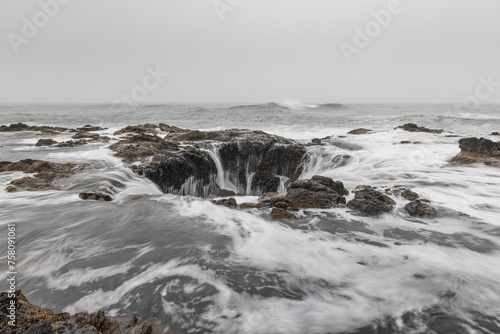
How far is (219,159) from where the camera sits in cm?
957

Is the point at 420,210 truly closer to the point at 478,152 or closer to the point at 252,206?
the point at 252,206

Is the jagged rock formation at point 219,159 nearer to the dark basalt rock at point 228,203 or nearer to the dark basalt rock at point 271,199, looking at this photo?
the dark basalt rock at point 228,203

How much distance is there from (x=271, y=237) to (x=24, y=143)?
12.0 m

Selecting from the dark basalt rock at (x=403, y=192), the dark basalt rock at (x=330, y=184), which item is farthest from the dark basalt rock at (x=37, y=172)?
the dark basalt rock at (x=403, y=192)

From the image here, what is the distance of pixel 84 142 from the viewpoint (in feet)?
34.8

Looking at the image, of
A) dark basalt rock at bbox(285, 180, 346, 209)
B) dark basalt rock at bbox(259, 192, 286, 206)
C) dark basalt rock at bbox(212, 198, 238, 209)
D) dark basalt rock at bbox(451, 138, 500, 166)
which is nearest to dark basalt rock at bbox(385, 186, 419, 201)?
dark basalt rock at bbox(285, 180, 346, 209)

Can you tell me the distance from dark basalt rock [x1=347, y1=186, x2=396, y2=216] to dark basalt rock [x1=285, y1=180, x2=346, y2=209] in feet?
0.96

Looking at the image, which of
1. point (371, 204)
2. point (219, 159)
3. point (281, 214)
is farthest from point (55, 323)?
point (219, 159)

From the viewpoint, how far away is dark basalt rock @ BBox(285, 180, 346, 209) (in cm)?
515

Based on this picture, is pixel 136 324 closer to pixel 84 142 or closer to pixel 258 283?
pixel 258 283

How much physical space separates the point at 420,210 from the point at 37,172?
27.9ft

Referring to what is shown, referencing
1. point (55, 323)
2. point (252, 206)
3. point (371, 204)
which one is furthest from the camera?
point (252, 206)

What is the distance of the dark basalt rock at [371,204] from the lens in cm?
486

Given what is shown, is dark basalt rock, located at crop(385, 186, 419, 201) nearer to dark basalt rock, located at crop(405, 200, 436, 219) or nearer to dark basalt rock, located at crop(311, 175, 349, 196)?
dark basalt rock, located at crop(405, 200, 436, 219)
